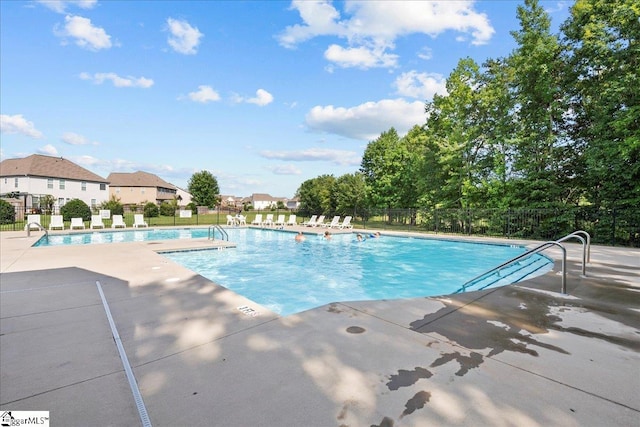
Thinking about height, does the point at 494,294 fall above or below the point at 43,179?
below

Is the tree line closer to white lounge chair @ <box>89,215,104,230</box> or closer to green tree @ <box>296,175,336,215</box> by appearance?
green tree @ <box>296,175,336,215</box>

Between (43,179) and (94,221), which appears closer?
(94,221)

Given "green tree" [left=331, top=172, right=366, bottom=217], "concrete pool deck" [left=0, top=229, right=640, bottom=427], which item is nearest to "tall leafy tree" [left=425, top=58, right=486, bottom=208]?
"green tree" [left=331, top=172, right=366, bottom=217]

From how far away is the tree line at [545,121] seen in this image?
13.7m

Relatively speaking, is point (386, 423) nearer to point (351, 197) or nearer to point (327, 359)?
point (327, 359)

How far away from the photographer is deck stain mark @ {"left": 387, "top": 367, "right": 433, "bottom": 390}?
8.00ft

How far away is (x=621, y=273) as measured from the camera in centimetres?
692

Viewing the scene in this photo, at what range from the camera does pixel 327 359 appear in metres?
2.88

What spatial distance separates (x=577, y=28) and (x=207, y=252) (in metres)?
21.5

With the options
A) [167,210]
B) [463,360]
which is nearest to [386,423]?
[463,360]

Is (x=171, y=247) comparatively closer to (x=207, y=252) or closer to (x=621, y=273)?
(x=207, y=252)

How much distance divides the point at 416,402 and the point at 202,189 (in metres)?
61.2

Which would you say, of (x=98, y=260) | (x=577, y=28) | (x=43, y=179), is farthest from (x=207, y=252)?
(x=43, y=179)

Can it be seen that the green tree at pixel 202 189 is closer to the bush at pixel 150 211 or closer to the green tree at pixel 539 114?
the bush at pixel 150 211
